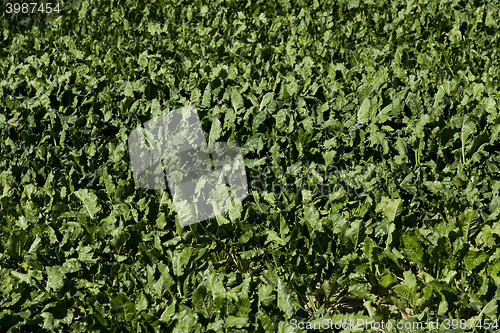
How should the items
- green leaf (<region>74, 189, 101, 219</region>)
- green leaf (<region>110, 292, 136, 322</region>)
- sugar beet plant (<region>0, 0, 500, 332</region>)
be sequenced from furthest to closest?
green leaf (<region>74, 189, 101, 219</region>), sugar beet plant (<region>0, 0, 500, 332</region>), green leaf (<region>110, 292, 136, 322</region>)

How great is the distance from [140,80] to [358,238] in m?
2.90

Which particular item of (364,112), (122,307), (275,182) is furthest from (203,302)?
(364,112)

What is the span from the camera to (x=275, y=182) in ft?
11.2

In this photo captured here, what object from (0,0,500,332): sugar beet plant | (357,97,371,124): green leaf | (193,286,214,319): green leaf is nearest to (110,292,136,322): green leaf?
(0,0,500,332): sugar beet plant

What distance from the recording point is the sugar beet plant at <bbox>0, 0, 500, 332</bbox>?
2.46 metres

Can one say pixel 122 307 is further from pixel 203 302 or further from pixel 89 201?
pixel 89 201

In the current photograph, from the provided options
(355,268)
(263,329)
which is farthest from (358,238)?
(263,329)

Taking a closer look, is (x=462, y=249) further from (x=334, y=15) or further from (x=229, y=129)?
(x=334, y=15)

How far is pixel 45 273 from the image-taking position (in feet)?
9.11

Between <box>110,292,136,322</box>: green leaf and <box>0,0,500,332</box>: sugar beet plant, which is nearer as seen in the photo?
<box>110,292,136,322</box>: green leaf

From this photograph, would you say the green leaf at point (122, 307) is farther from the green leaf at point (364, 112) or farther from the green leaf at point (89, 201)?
the green leaf at point (364, 112)

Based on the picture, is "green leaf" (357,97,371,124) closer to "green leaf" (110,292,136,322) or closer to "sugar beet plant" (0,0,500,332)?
"sugar beet plant" (0,0,500,332)

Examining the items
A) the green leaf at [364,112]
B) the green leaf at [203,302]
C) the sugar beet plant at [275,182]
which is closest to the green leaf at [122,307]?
the sugar beet plant at [275,182]

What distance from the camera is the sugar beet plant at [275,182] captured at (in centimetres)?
246
